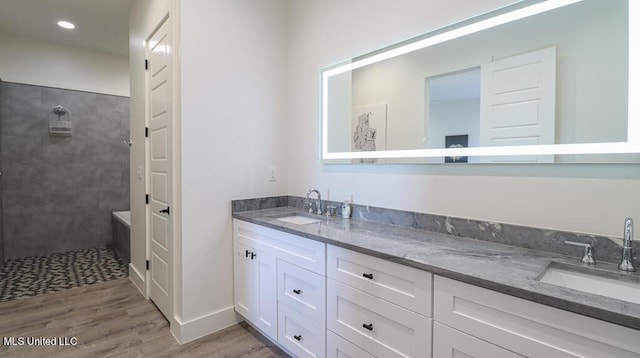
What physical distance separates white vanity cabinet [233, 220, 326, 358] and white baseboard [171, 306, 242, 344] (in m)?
0.10

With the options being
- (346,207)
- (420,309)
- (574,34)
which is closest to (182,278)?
(346,207)

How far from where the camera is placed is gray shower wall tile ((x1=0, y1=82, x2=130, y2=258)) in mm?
3768

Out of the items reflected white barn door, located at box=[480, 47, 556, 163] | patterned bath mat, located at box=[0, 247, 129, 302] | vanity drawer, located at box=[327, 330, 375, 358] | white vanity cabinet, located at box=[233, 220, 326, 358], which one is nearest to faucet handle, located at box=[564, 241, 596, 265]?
reflected white barn door, located at box=[480, 47, 556, 163]

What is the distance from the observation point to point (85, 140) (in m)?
4.21

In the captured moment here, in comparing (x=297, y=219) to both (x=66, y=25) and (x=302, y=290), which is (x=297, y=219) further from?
(x=66, y=25)

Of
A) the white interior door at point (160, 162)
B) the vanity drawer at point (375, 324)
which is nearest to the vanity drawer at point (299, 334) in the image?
the vanity drawer at point (375, 324)

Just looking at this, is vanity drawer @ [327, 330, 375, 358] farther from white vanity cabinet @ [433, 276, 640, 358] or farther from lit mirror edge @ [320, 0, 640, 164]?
lit mirror edge @ [320, 0, 640, 164]

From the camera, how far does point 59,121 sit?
399 cm

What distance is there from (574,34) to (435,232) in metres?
1.10

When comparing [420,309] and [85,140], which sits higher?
[85,140]

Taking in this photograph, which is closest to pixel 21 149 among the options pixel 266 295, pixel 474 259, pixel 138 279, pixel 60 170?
pixel 60 170

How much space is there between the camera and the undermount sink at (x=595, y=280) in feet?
3.37

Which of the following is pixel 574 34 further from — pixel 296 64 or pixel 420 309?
pixel 296 64

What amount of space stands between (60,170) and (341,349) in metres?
4.52
